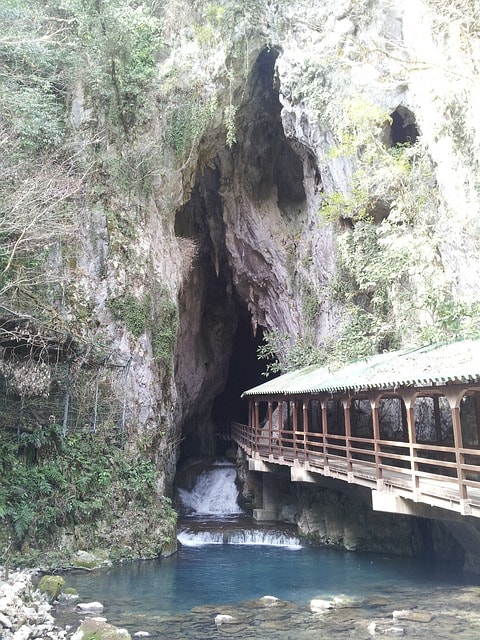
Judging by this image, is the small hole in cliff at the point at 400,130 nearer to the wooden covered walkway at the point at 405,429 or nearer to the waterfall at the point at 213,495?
the wooden covered walkway at the point at 405,429

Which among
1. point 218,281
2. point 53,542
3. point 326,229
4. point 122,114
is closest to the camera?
point 53,542

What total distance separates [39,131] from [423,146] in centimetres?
1150

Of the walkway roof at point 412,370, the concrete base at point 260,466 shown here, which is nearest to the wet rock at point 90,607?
the walkway roof at point 412,370

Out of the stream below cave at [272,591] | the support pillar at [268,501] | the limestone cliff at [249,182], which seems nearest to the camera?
the stream below cave at [272,591]

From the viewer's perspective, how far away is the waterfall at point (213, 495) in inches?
788

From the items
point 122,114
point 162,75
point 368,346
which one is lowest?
point 368,346

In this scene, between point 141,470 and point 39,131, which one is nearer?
point 141,470

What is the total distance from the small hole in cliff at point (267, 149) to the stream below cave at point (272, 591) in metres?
15.4

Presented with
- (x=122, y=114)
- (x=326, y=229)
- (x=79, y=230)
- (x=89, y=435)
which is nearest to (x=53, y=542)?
(x=89, y=435)

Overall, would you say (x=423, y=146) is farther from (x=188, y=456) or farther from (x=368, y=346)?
(x=188, y=456)

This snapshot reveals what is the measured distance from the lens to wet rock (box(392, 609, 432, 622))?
7596mm

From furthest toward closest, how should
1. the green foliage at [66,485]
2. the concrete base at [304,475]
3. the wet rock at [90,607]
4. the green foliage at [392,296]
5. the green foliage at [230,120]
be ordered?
the green foliage at [230,120] → the concrete base at [304,475] → the green foliage at [392,296] → the green foliage at [66,485] → the wet rock at [90,607]

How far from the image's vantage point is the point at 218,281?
91.8 feet

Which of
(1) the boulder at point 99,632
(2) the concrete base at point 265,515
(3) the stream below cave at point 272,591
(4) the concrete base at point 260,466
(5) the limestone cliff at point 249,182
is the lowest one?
(2) the concrete base at point 265,515
